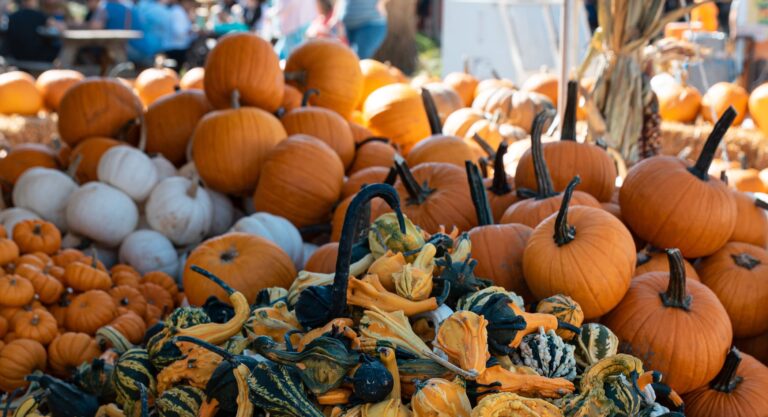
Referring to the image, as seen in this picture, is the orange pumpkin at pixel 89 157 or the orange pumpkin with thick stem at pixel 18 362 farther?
the orange pumpkin at pixel 89 157

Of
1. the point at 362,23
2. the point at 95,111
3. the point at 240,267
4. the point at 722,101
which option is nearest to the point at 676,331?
the point at 240,267

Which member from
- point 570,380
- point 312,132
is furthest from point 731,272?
point 312,132

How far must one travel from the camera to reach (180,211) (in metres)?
3.47

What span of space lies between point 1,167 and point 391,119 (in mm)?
2138

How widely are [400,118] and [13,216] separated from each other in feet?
7.00

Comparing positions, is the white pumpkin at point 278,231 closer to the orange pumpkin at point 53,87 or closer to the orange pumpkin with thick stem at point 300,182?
the orange pumpkin with thick stem at point 300,182

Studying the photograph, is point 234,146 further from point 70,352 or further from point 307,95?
point 70,352

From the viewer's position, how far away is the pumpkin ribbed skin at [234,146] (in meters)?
3.52

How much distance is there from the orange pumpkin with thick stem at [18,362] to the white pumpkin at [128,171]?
106cm

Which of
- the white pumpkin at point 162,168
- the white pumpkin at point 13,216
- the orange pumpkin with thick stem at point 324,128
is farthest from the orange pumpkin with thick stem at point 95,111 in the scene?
the orange pumpkin with thick stem at point 324,128

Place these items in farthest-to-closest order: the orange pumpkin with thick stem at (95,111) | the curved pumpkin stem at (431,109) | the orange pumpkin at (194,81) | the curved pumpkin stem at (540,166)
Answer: the orange pumpkin at (194,81) < the orange pumpkin with thick stem at (95,111) < the curved pumpkin stem at (431,109) < the curved pumpkin stem at (540,166)

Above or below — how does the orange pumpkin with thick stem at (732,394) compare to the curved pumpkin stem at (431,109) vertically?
below

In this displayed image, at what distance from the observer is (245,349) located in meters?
1.79

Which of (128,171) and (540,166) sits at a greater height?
(540,166)
